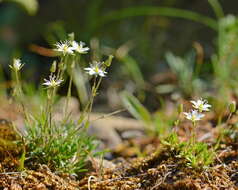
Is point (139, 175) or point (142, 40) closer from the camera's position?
point (139, 175)

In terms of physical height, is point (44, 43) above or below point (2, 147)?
above

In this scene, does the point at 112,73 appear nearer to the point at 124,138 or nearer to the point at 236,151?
the point at 124,138

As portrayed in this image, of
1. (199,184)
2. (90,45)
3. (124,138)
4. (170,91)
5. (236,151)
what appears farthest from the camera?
(90,45)

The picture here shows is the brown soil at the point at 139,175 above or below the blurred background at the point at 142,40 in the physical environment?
below

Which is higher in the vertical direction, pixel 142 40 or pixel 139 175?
pixel 142 40

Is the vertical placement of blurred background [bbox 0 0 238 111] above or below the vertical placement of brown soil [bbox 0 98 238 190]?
above

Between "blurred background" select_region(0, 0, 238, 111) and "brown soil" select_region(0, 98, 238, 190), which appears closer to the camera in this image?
"brown soil" select_region(0, 98, 238, 190)

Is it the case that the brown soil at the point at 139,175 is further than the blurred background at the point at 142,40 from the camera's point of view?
No

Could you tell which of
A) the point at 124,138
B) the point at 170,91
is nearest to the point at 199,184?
the point at 124,138
